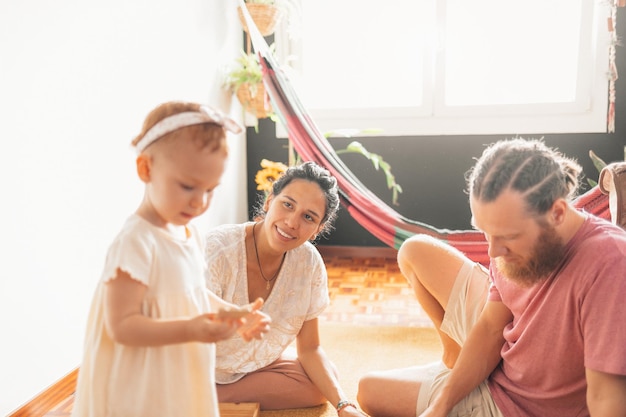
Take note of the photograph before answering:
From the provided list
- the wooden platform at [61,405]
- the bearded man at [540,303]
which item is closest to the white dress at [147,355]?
the bearded man at [540,303]

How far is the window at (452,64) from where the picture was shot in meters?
3.32

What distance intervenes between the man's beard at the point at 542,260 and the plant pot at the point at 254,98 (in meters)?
2.28

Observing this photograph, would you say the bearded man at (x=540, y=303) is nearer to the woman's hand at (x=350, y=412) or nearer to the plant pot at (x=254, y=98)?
the woman's hand at (x=350, y=412)

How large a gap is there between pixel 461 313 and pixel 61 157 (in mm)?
1260

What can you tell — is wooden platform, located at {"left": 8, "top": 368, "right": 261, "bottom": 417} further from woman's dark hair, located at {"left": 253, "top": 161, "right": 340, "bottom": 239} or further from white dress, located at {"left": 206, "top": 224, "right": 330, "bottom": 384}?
woman's dark hair, located at {"left": 253, "top": 161, "right": 340, "bottom": 239}

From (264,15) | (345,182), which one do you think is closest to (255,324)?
(345,182)

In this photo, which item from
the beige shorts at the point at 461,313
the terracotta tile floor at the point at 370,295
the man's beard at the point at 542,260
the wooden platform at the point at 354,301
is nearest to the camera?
the man's beard at the point at 542,260

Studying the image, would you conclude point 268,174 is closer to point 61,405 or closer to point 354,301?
point 354,301

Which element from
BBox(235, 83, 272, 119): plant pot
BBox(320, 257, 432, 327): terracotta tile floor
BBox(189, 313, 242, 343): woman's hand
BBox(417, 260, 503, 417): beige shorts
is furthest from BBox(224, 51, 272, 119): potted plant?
BBox(189, 313, 242, 343): woman's hand

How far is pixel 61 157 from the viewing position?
1.74m

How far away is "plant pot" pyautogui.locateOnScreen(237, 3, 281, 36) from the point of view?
319 cm

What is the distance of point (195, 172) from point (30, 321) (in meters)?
1.11

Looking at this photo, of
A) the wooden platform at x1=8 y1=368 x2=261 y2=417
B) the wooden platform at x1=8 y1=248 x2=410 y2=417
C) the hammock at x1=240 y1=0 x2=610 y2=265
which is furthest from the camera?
the hammock at x1=240 y1=0 x2=610 y2=265

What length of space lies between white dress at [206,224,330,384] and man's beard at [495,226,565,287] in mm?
581
